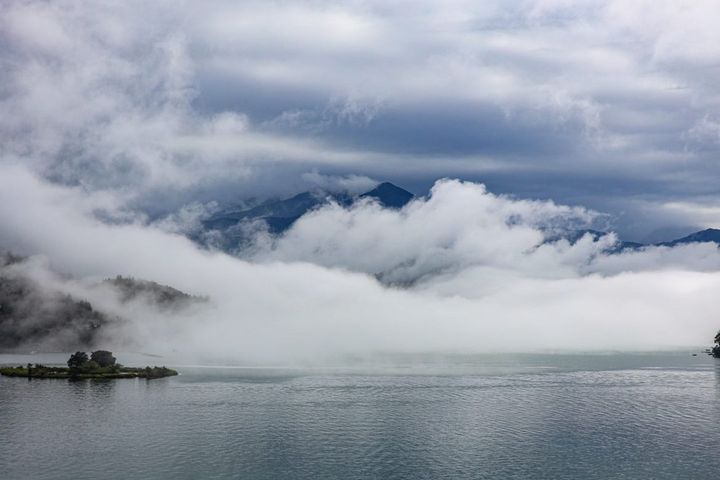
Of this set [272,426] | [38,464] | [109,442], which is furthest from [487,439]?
[38,464]

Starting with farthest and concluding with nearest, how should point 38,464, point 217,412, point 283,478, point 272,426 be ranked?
1. point 217,412
2. point 272,426
3. point 38,464
4. point 283,478

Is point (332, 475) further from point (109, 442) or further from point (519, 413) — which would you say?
point (519, 413)

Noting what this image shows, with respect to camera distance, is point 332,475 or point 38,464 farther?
point 38,464

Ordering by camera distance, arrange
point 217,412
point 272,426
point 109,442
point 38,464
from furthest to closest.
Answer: point 217,412
point 272,426
point 109,442
point 38,464

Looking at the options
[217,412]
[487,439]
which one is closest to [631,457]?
[487,439]

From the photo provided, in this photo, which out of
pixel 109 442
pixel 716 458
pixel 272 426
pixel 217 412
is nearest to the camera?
pixel 716 458

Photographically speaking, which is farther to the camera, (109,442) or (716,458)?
(109,442)

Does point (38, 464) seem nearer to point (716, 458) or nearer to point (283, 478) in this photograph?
point (283, 478)

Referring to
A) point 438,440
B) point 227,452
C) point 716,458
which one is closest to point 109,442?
point 227,452

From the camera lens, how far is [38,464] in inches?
4825

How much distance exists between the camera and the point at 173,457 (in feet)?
421

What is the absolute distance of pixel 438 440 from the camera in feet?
486

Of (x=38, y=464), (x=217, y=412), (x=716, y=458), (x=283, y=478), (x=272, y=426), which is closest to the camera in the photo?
(x=283, y=478)

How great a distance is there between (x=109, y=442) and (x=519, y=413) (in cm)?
11315
